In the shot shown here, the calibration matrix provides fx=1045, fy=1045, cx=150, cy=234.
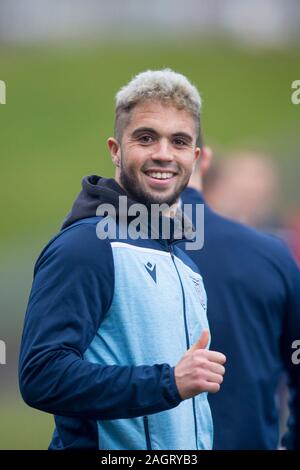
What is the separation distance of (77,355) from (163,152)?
59 centimetres

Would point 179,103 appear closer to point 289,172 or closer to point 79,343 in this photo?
point 79,343

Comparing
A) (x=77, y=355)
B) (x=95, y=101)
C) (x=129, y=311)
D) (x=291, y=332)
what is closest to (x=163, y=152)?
(x=129, y=311)

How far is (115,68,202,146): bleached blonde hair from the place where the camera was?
267 cm

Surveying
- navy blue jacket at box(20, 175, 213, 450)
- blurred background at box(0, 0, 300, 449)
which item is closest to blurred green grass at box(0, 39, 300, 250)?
blurred background at box(0, 0, 300, 449)

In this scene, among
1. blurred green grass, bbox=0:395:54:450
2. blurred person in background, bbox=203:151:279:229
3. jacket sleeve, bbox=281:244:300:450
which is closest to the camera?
jacket sleeve, bbox=281:244:300:450

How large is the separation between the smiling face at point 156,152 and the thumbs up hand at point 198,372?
19.6 inches

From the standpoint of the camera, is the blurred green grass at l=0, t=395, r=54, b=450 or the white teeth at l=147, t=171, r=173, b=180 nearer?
the white teeth at l=147, t=171, r=173, b=180

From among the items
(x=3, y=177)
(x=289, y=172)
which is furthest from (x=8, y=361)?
(x=3, y=177)

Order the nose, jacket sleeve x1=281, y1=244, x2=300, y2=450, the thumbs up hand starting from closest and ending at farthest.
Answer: the thumbs up hand → the nose → jacket sleeve x1=281, y1=244, x2=300, y2=450

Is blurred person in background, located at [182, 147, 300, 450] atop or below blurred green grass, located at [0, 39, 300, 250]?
below

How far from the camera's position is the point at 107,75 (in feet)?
55.0

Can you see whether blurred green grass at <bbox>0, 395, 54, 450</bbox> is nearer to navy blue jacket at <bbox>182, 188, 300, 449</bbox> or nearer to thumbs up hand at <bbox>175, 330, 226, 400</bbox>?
navy blue jacket at <bbox>182, 188, 300, 449</bbox>

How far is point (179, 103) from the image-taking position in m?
2.67
